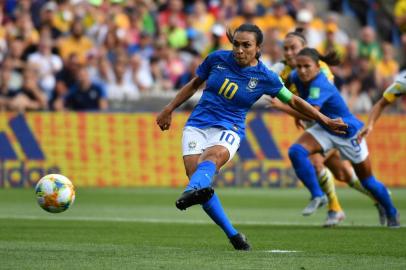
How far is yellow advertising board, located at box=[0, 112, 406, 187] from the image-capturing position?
21.2m

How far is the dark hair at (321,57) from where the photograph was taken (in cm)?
1348

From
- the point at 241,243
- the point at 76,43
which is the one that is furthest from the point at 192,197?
the point at 76,43

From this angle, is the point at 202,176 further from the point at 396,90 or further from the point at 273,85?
the point at 396,90

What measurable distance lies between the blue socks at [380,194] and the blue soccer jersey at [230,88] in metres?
3.42

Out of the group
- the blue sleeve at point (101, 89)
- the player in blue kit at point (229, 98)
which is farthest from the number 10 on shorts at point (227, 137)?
the blue sleeve at point (101, 89)

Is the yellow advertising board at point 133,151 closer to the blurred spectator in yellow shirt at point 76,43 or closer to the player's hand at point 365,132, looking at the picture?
the blurred spectator in yellow shirt at point 76,43

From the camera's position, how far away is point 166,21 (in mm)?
25984

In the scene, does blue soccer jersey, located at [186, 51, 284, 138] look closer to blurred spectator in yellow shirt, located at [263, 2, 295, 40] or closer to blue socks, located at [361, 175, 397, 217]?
blue socks, located at [361, 175, 397, 217]

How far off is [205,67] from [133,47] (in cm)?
1406

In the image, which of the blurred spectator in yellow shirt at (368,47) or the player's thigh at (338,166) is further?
the blurred spectator in yellow shirt at (368,47)

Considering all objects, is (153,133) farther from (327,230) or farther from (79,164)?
A: (327,230)

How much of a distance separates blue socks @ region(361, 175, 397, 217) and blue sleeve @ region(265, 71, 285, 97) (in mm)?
3438

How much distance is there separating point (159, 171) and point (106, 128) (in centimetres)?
141

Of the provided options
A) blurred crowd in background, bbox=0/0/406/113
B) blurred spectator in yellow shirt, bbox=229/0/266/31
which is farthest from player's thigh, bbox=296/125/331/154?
blurred spectator in yellow shirt, bbox=229/0/266/31
